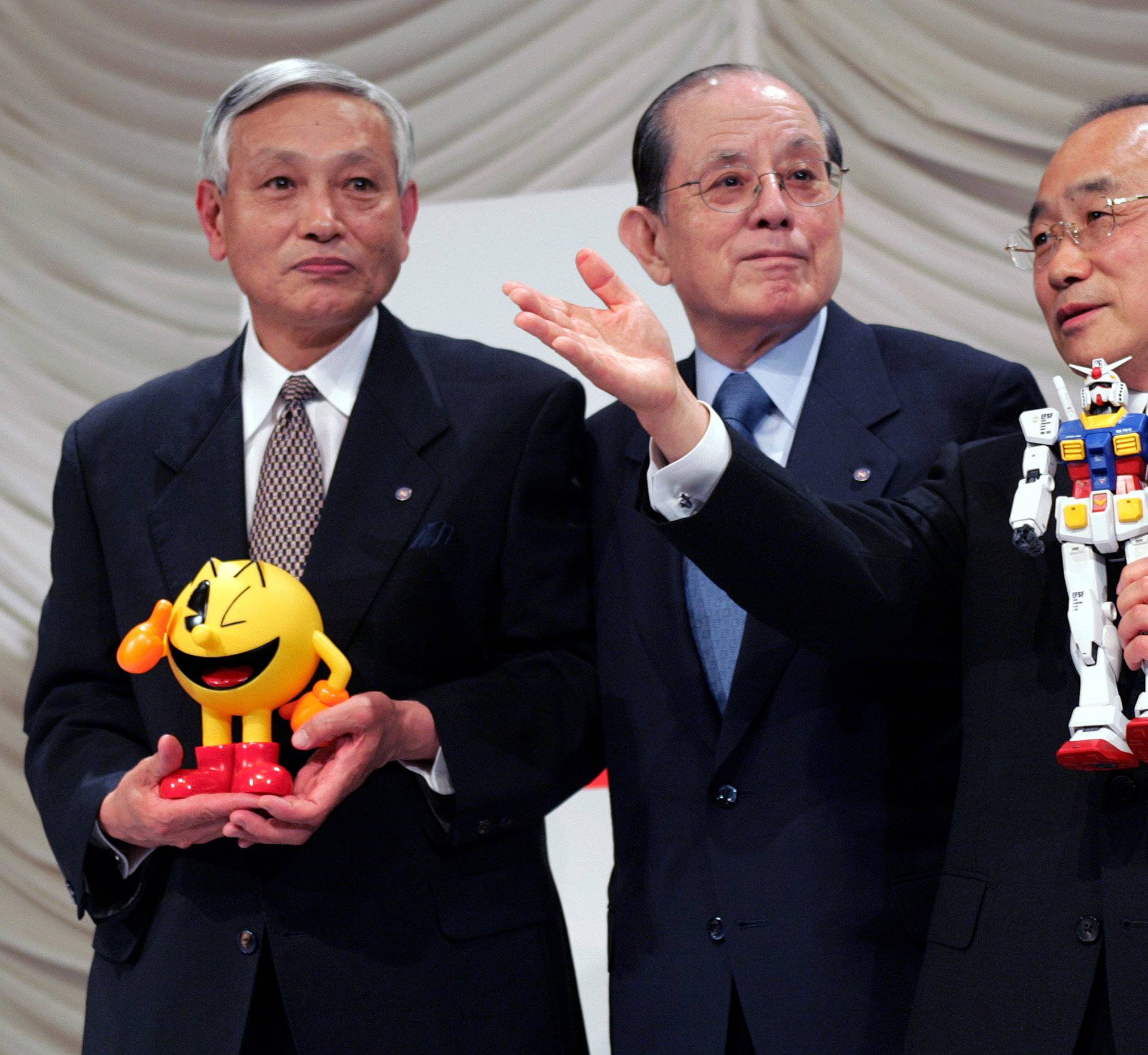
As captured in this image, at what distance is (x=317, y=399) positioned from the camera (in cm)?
229

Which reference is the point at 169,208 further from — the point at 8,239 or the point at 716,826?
the point at 716,826

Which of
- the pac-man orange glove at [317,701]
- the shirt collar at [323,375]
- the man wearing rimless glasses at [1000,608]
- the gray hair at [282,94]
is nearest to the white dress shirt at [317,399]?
the shirt collar at [323,375]

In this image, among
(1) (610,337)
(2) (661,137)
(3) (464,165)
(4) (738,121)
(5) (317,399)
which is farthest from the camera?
(3) (464,165)

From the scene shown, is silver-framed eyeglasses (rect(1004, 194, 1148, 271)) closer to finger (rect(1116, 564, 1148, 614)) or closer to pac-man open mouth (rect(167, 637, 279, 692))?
finger (rect(1116, 564, 1148, 614))

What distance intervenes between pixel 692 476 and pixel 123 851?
0.98 meters

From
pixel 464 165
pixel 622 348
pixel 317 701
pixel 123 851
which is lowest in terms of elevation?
pixel 123 851

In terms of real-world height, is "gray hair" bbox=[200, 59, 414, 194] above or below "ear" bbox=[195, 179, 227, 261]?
above

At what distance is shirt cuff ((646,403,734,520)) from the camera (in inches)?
67.7

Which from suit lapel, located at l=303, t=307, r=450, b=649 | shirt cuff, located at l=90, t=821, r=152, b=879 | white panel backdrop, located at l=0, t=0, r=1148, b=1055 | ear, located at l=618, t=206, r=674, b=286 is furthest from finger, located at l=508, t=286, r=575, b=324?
white panel backdrop, located at l=0, t=0, r=1148, b=1055

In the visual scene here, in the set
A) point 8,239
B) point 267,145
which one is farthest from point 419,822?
point 8,239

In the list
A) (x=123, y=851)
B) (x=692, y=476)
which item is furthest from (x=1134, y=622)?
(x=123, y=851)

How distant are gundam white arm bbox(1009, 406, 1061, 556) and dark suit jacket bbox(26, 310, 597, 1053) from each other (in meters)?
0.74

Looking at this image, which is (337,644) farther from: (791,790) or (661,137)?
(661,137)

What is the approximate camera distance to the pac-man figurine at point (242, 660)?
187cm
